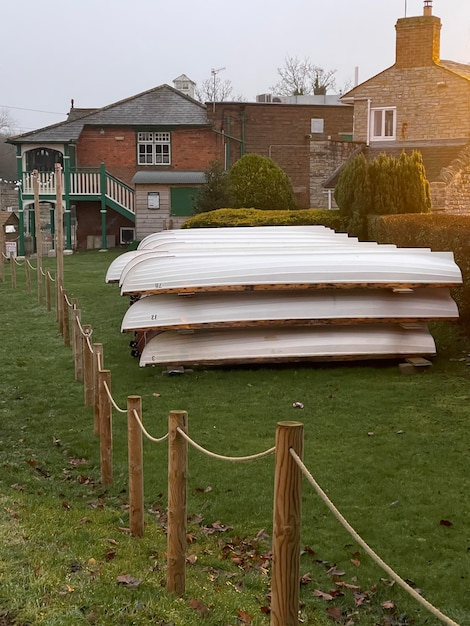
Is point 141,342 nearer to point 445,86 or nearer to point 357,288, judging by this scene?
point 357,288

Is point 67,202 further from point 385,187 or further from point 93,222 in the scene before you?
point 385,187

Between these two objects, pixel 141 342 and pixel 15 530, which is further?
pixel 141 342

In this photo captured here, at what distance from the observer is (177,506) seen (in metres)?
4.61

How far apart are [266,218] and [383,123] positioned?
24.0ft

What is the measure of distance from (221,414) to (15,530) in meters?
3.90

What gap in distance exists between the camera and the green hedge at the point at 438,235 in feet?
40.0

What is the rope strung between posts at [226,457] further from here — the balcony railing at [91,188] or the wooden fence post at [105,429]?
the balcony railing at [91,188]

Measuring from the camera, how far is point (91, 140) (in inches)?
1449

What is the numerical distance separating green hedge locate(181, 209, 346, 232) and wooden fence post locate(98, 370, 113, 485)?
48.8 feet

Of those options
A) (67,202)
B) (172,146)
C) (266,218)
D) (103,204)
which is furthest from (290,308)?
(172,146)

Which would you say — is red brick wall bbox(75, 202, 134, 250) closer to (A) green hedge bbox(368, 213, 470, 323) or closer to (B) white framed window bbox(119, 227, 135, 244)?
(B) white framed window bbox(119, 227, 135, 244)

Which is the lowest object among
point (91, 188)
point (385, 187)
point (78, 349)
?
A: point (78, 349)

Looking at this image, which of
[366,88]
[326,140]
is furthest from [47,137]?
[366,88]

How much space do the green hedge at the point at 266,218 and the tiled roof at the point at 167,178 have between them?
10260 millimetres
